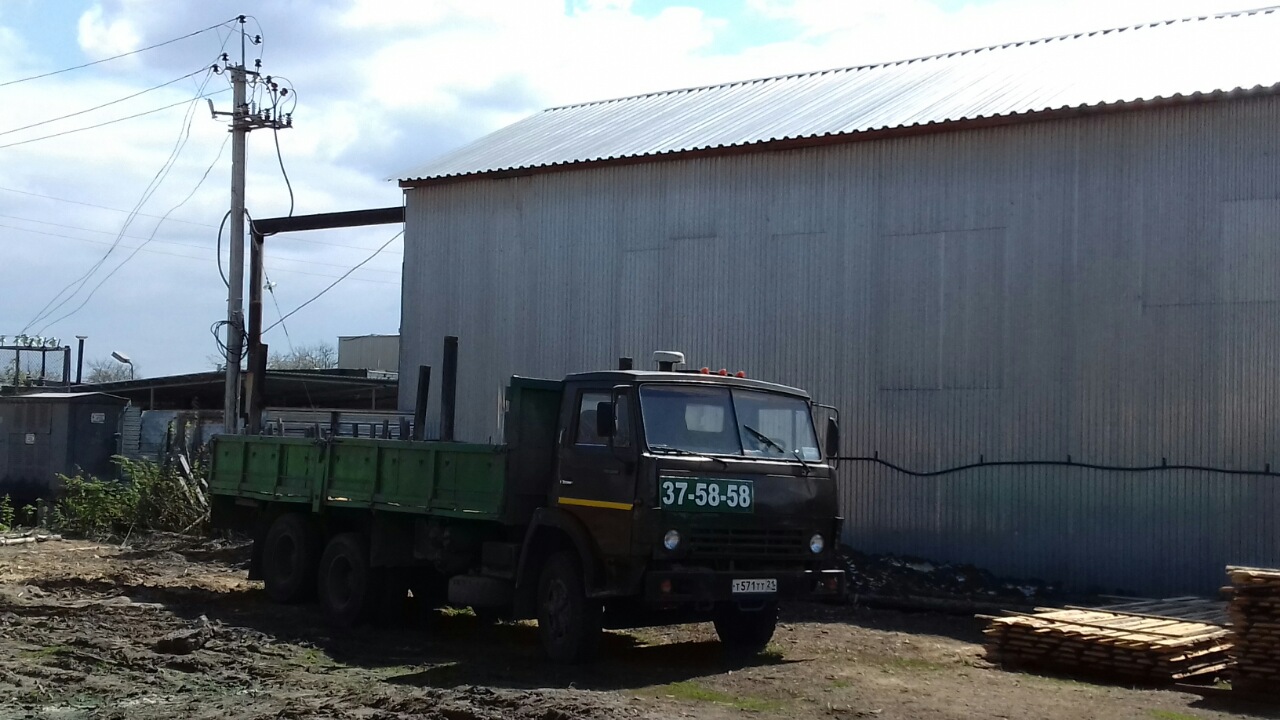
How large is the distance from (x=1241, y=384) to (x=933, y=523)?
4195 mm

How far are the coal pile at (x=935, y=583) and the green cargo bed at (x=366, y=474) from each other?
5866 mm

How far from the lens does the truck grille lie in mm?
10430

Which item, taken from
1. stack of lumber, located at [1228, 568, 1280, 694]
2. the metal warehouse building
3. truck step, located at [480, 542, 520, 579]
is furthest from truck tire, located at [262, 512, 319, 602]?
stack of lumber, located at [1228, 568, 1280, 694]

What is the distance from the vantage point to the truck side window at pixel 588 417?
1092 centimetres

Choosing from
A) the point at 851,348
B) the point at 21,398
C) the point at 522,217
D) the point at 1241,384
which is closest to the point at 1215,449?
the point at 1241,384

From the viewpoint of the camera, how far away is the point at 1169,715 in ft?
29.6

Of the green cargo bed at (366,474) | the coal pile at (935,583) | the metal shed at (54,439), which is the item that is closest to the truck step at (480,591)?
the green cargo bed at (366,474)

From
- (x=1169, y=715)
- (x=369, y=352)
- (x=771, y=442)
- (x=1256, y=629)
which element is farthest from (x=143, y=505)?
(x=369, y=352)

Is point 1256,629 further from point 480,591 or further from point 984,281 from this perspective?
point 984,281

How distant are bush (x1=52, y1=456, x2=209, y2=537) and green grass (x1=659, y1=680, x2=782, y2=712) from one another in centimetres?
1470

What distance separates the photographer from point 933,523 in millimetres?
17391

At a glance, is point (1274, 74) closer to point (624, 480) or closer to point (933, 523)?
point (933, 523)

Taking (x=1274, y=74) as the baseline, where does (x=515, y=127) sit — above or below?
above

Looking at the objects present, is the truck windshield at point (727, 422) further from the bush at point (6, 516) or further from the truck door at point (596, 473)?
the bush at point (6, 516)
